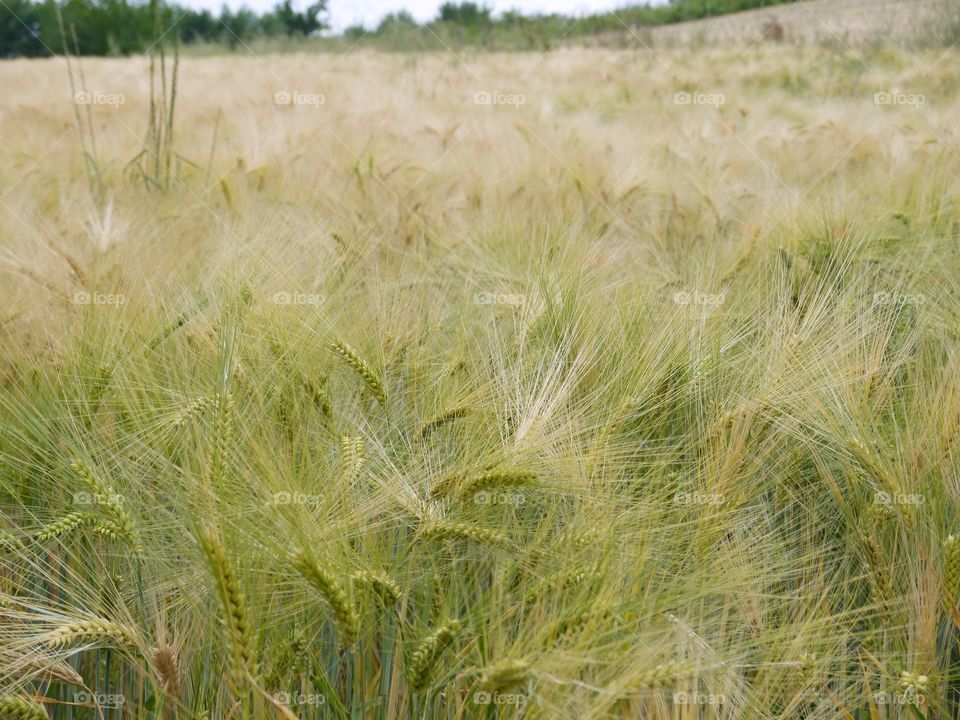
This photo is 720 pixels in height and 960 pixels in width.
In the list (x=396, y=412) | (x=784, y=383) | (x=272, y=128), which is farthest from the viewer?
(x=272, y=128)

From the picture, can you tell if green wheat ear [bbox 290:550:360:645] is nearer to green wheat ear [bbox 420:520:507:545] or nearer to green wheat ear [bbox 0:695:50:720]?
green wheat ear [bbox 420:520:507:545]

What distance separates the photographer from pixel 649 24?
13258 mm

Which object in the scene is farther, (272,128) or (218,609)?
(272,128)

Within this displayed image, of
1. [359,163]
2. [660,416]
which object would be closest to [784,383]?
[660,416]

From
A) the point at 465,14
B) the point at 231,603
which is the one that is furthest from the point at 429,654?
the point at 465,14

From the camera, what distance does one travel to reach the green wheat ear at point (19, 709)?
0.86 meters

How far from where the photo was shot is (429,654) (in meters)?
0.85

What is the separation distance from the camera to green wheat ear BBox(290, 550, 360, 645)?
812 millimetres

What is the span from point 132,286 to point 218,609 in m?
0.87

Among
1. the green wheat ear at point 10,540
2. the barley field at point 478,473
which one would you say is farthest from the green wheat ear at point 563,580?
the green wheat ear at point 10,540

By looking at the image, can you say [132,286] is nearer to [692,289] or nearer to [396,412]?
[396,412]

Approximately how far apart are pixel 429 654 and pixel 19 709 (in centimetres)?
47

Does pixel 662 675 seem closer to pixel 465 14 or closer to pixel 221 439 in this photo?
pixel 221 439

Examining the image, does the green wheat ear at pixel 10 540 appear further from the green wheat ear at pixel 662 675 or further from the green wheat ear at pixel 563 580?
the green wheat ear at pixel 662 675
